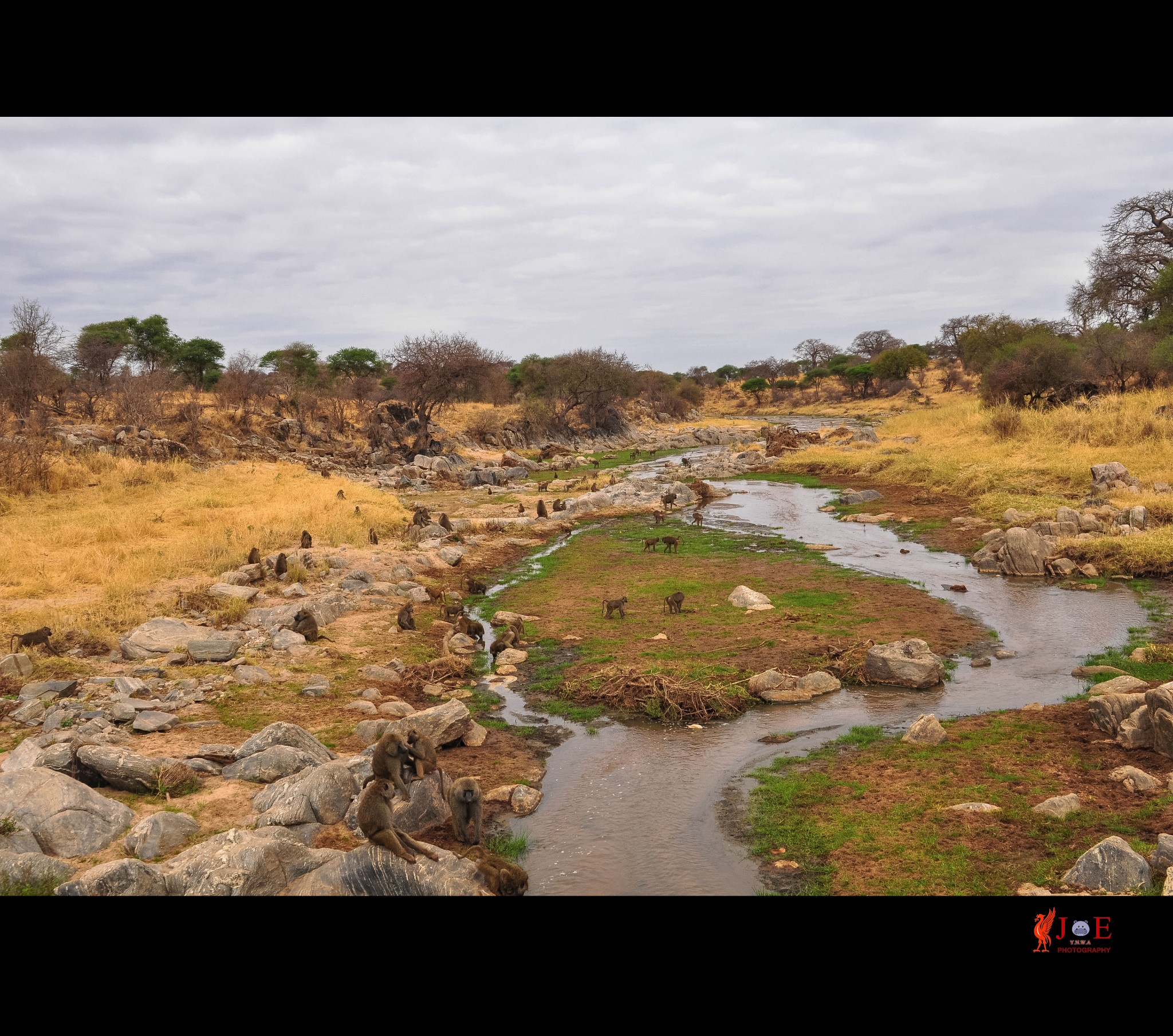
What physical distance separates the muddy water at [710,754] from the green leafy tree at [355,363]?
183ft

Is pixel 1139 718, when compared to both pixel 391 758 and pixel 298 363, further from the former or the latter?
pixel 298 363

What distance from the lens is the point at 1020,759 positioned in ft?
29.3

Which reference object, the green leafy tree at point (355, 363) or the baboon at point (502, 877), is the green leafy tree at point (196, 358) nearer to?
the green leafy tree at point (355, 363)

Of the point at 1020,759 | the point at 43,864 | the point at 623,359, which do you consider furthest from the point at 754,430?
the point at 43,864

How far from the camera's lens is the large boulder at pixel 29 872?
18.3ft

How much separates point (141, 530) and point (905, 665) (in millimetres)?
18775

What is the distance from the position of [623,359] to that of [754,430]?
13.9m

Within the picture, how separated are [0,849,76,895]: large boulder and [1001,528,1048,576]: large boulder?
1943 centimetres

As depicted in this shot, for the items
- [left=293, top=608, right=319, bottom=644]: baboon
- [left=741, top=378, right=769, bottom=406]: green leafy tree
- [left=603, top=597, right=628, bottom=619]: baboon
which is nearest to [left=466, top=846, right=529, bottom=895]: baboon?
[left=293, top=608, right=319, bottom=644]: baboon

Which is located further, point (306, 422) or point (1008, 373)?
point (306, 422)

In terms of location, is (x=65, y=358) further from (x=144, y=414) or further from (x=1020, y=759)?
(x=1020, y=759)

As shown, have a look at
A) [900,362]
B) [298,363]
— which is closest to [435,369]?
[298,363]

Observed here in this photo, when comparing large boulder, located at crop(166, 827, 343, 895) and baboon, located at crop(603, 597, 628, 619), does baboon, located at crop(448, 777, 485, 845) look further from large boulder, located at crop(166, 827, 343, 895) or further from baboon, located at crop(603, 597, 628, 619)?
baboon, located at crop(603, 597, 628, 619)
